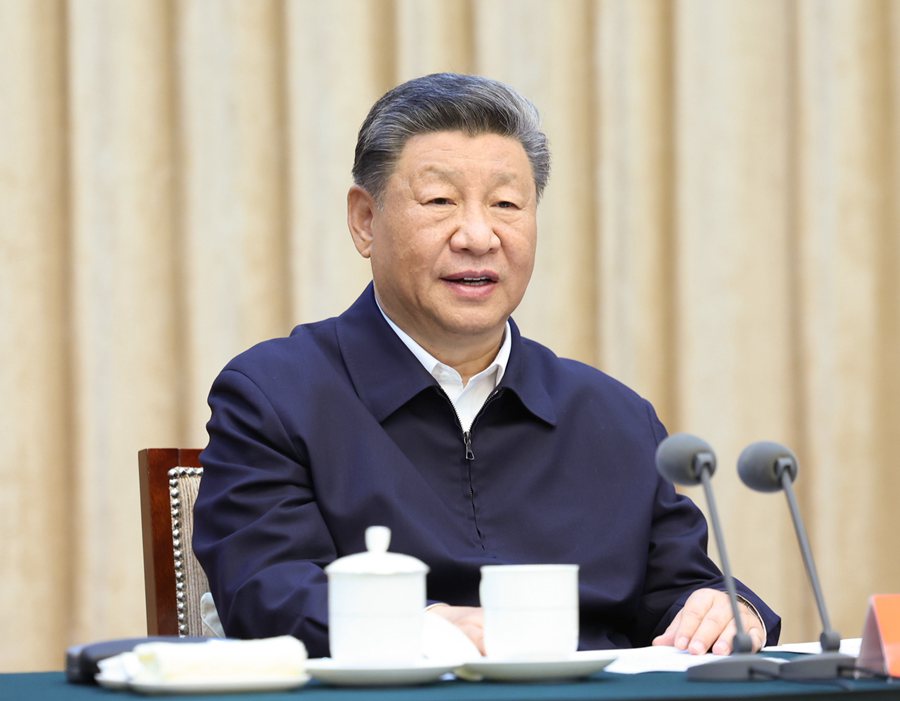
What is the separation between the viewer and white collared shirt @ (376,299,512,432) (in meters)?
2.04

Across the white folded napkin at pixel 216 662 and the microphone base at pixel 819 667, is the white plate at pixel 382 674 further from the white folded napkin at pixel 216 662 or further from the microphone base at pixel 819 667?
the microphone base at pixel 819 667

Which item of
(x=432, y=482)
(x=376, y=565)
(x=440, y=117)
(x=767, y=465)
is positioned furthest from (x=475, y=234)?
(x=376, y=565)

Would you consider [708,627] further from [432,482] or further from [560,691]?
[560,691]

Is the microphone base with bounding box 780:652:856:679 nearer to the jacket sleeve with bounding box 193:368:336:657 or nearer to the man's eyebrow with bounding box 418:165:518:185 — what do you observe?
the jacket sleeve with bounding box 193:368:336:657

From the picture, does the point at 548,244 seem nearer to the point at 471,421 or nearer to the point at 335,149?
the point at 335,149

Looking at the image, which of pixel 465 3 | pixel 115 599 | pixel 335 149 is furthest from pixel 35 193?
pixel 465 3

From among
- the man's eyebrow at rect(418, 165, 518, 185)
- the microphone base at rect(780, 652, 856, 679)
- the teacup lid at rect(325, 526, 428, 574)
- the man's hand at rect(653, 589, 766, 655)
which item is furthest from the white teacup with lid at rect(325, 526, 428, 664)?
the man's eyebrow at rect(418, 165, 518, 185)

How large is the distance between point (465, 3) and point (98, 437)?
128 centimetres

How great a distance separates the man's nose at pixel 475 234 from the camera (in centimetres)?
194

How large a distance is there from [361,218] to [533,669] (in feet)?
3.80

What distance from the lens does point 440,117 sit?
78.4 inches

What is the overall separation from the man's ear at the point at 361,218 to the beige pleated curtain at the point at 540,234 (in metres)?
0.87

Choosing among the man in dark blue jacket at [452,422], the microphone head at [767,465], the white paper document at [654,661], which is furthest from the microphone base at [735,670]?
the man in dark blue jacket at [452,422]

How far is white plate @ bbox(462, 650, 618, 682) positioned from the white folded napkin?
0.15m
